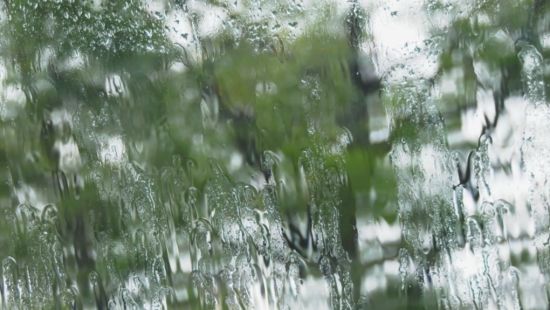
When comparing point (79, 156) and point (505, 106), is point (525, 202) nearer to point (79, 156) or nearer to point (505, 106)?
point (505, 106)

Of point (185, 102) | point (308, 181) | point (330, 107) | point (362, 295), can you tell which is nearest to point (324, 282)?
point (362, 295)

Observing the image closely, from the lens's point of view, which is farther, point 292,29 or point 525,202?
point 292,29

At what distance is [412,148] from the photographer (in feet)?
4.83

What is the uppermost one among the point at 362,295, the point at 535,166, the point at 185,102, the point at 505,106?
the point at 185,102

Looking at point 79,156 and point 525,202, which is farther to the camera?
point 79,156

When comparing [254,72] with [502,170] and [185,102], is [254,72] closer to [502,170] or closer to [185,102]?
[185,102]

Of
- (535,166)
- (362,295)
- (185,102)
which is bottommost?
(362,295)

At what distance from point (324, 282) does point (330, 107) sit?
29cm

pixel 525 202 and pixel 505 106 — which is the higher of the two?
pixel 505 106

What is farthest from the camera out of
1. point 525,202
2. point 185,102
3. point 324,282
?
point 185,102

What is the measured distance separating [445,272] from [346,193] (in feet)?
0.67

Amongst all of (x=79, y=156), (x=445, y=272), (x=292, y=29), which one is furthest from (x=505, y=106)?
(x=79, y=156)

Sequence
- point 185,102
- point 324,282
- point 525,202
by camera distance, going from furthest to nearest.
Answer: point 185,102
point 324,282
point 525,202

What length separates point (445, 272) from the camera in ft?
4.69
